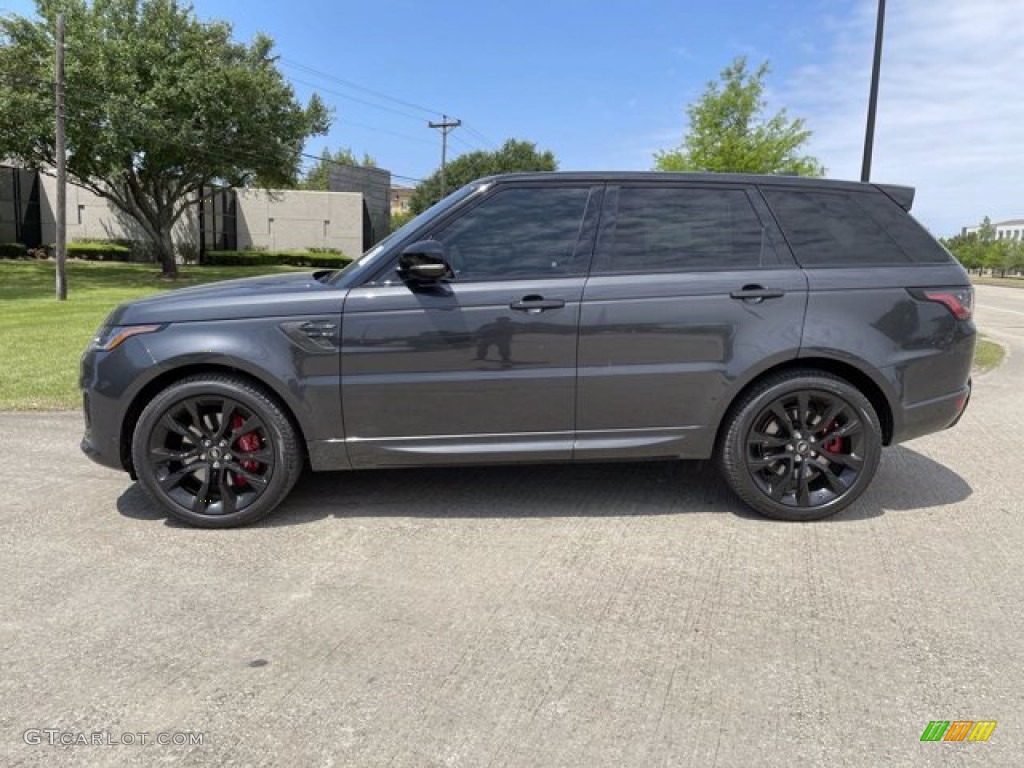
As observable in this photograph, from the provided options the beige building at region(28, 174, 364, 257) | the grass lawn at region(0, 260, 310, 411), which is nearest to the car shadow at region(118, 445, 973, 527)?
the grass lawn at region(0, 260, 310, 411)

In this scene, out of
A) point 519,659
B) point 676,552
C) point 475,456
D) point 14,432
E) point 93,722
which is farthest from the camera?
point 14,432

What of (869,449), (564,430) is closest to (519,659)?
(564,430)

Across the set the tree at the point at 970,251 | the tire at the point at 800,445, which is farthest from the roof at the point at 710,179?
the tree at the point at 970,251

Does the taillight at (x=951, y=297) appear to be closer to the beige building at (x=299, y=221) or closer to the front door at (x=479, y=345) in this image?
the front door at (x=479, y=345)

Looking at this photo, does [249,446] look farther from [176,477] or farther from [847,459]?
[847,459]

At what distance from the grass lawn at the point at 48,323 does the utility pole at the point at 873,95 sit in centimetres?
1226

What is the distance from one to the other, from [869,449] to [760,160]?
54.7ft

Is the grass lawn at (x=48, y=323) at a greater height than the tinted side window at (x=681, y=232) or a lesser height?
lesser

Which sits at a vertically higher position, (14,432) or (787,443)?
(787,443)

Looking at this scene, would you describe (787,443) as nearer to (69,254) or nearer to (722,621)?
(722,621)

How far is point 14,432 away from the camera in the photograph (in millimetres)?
5898

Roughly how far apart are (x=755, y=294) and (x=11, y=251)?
4148cm

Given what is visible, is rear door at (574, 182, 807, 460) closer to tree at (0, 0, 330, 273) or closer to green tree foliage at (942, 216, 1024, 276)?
tree at (0, 0, 330, 273)

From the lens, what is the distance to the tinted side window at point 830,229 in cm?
414
